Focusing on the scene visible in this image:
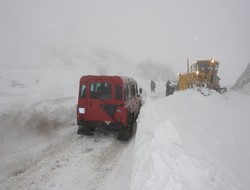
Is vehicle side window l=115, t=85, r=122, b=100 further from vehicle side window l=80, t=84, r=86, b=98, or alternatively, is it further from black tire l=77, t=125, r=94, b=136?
black tire l=77, t=125, r=94, b=136

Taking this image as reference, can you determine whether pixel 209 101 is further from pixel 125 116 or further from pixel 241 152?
pixel 241 152

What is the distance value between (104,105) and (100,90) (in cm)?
64

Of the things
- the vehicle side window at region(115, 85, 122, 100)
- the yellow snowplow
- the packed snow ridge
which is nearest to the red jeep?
the vehicle side window at region(115, 85, 122, 100)

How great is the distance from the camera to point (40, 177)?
5.74m

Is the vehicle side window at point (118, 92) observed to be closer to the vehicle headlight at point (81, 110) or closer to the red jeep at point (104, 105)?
the red jeep at point (104, 105)

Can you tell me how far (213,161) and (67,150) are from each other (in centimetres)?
486

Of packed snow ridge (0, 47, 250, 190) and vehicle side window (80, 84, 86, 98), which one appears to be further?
vehicle side window (80, 84, 86, 98)

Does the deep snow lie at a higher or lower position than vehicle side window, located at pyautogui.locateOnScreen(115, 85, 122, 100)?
lower

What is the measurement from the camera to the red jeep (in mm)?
8914

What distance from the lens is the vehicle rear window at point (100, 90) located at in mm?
9070

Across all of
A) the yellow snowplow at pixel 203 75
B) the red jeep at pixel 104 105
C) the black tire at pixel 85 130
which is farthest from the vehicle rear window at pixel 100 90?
the yellow snowplow at pixel 203 75

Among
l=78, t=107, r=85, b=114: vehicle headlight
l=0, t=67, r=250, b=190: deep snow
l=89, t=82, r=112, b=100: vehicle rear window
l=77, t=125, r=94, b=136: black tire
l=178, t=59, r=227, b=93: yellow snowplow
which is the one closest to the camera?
l=0, t=67, r=250, b=190: deep snow

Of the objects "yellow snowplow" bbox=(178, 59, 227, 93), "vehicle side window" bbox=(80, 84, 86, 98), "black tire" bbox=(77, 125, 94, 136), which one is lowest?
"black tire" bbox=(77, 125, 94, 136)

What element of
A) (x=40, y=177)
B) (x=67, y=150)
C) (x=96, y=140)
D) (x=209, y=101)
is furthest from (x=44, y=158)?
(x=209, y=101)
